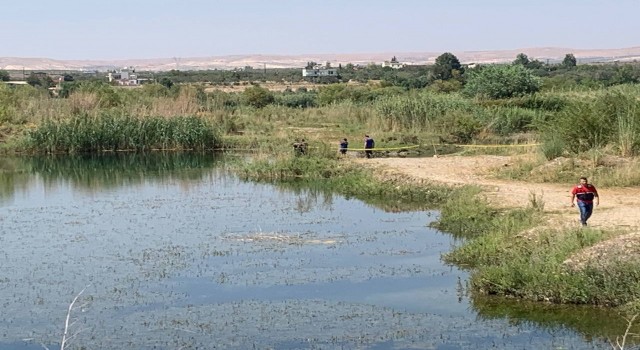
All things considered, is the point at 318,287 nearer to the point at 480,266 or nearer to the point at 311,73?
the point at 480,266

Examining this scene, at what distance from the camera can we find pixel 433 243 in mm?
19516

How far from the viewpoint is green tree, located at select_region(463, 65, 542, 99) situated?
50.1m

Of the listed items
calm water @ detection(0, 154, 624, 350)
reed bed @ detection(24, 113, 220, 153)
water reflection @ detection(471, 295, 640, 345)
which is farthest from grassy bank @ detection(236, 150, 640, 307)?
reed bed @ detection(24, 113, 220, 153)

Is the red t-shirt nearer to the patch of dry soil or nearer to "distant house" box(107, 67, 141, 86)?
the patch of dry soil

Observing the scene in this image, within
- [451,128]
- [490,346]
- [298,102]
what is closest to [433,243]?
[490,346]

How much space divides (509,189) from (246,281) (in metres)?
9.73

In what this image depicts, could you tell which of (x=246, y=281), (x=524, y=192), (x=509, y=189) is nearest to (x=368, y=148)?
(x=509, y=189)

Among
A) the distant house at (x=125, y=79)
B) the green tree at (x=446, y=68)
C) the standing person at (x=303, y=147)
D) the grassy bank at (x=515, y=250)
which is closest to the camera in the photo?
the grassy bank at (x=515, y=250)

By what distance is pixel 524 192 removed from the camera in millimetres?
23469

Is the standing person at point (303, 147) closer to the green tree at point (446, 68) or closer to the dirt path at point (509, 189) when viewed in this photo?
the dirt path at point (509, 189)

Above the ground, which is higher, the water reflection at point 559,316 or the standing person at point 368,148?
the water reflection at point 559,316

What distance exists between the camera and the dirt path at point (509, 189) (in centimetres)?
1900

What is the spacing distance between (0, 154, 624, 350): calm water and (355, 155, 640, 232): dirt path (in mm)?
2137

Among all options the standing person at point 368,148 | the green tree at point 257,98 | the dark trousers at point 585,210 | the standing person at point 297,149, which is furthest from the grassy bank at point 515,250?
the green tree at point 257,98
